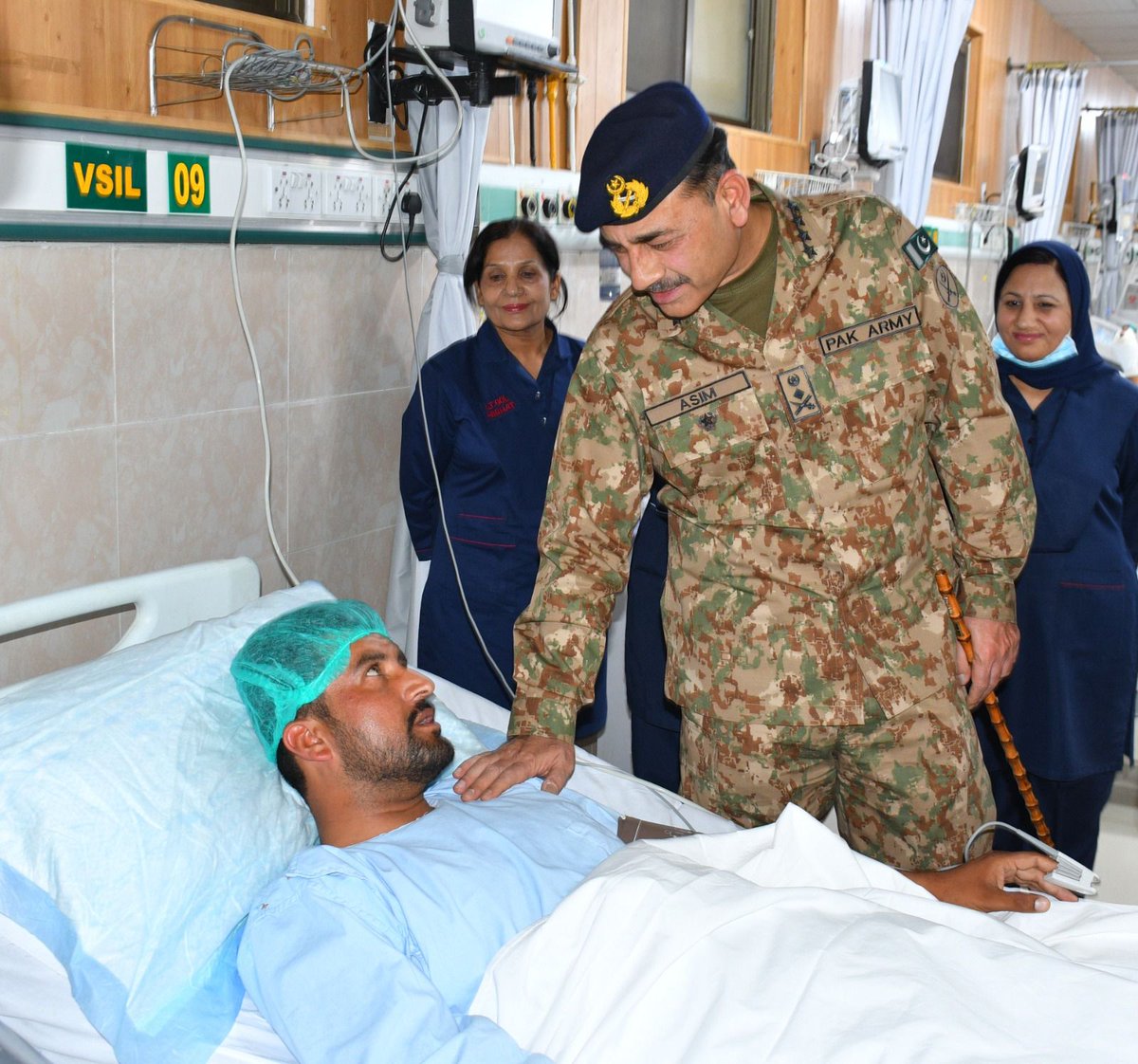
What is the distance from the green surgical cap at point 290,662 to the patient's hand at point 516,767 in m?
0.26

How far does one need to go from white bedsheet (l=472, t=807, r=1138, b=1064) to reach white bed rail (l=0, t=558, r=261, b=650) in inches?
36.8

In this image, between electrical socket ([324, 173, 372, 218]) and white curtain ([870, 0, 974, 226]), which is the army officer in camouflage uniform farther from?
white curtain ([870, 0, 974, 226])

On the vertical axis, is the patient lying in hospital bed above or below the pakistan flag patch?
below

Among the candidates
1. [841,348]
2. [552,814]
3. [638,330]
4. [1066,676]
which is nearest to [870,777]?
[552,814]

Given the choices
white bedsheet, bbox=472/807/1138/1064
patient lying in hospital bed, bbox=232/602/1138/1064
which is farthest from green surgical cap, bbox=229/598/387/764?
Result: white bedsheet, bbox=472/807/1138/1064

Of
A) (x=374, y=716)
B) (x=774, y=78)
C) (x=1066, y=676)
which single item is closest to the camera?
(x=374, y=716)

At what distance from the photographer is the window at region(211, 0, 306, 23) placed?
2623 mm

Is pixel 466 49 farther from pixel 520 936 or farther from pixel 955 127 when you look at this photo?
pixel 955 127

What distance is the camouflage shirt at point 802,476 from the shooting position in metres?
1.91

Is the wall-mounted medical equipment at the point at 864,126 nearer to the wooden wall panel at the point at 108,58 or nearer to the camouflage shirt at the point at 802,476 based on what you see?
the wooden wall panel at the point at 108,58

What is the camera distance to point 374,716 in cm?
187

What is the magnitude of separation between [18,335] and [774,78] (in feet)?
12.6

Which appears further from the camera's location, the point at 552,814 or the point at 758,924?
the point at 552,814

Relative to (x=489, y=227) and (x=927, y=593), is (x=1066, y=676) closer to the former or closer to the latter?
(x=927, y=593)
